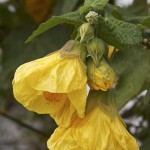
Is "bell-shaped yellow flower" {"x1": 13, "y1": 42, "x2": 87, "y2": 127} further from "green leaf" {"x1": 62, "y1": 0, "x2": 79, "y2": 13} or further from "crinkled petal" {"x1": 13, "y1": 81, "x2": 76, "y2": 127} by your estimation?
"green leaf" {"x1": 62, "y1": 0, "x2": 79, "y2": 13}

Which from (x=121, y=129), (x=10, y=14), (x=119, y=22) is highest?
(x=119, y=22)

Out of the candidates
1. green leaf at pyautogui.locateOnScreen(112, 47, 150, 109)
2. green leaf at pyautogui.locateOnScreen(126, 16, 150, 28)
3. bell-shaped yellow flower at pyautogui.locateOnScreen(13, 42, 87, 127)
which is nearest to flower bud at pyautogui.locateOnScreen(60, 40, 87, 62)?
bell-shaped yellow flower at pyautogui.locateOnScreen(13, 42, 87, 127)

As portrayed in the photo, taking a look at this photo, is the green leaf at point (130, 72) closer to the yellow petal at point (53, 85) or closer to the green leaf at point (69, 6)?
the green leaf at point (69, 6)

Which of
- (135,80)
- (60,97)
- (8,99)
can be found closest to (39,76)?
(60,97)

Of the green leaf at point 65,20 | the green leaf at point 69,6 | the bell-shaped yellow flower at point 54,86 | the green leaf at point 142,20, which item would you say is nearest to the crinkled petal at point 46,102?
the bell-shaped yellow flower at point 54,86

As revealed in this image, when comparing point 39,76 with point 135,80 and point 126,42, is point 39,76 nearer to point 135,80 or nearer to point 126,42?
point 126,42

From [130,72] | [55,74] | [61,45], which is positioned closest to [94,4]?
[55,74]
